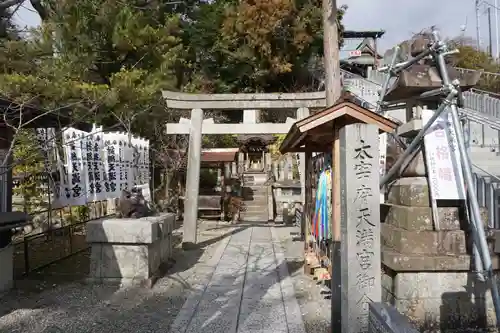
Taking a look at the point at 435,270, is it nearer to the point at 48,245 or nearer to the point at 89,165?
the point at 89,165

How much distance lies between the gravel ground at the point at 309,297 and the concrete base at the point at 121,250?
2429mm

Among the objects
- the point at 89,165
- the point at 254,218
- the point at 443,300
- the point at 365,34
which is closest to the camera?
the point at 443,300

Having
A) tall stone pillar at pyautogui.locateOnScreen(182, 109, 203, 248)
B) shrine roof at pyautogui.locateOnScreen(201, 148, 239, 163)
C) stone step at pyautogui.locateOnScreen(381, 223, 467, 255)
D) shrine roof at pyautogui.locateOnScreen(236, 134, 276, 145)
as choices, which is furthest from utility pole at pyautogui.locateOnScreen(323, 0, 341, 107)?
shrine roof at pyautogui.locateOnScreen(236, 134, 276, 145)

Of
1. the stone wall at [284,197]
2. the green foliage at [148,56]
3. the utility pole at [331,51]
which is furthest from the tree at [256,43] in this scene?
the utility pole at [331,51]

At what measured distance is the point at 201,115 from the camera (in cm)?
1153

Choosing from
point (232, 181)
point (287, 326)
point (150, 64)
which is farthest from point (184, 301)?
point (232, 181)

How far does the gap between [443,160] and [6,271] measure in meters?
6.33

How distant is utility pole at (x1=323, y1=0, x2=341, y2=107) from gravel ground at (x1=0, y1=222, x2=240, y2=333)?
4.41 meters

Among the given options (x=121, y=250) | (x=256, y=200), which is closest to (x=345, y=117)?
(x=121, y=250)

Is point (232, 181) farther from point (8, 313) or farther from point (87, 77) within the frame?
point (8, 313)

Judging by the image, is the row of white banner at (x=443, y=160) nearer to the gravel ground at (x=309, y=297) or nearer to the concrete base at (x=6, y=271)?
the gravel ground at (x=309, y=297)

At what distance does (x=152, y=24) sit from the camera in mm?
17641

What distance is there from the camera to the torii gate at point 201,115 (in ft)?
36.8

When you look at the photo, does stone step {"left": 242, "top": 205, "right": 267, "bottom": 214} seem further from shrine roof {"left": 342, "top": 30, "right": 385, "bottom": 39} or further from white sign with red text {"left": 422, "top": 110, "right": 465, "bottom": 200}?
shrine roof {"left": 342, "top": 30, "right": 385, "bottom": 39}
